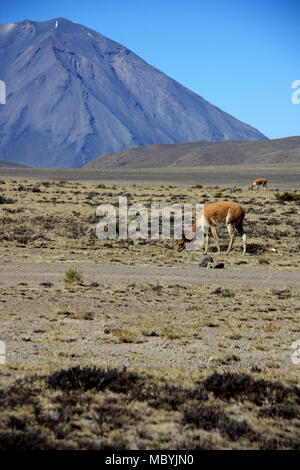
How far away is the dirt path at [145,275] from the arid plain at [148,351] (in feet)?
0.19

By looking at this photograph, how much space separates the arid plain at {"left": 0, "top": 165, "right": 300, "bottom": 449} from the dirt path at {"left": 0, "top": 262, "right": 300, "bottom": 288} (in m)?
0.06

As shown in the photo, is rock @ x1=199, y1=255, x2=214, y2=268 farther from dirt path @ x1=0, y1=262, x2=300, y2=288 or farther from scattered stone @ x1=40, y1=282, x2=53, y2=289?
scattered stone @ x1=40, y1=282, x2=53, y2=289

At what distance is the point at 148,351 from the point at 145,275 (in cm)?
741

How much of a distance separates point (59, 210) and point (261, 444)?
26820mm

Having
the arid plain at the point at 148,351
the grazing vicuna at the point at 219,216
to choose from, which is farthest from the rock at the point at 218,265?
the grazing vicuna at the point at 219,216

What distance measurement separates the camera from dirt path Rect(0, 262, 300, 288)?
1491 cm

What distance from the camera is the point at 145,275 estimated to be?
1597cm

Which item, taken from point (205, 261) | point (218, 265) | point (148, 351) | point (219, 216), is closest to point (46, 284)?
point (205, 261)

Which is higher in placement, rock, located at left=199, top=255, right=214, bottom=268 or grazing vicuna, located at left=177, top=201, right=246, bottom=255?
grazing vicuna, located at left=177, top=201, right=246, bottom=255

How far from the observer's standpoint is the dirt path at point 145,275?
14.9m

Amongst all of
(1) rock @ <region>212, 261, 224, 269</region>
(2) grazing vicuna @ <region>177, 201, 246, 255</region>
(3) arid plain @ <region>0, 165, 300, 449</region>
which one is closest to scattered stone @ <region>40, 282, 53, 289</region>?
(3) arid plain @ <region>0, 165, 300, 449</region>

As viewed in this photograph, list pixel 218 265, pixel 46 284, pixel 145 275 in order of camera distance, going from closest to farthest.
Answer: pixel 46 284, pixel 145 275, pixel 218 265

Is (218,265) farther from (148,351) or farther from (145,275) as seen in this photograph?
(148,351)

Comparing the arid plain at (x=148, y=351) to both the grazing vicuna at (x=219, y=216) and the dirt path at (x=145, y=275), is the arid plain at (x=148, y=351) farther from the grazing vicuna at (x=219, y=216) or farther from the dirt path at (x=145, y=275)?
the grazing vicuna at (x=219, y=216)
